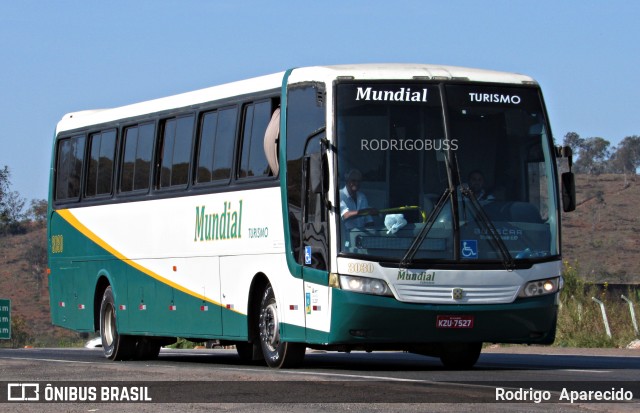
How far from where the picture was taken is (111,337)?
81.1 feet

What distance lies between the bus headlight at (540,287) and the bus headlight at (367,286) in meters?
1.64

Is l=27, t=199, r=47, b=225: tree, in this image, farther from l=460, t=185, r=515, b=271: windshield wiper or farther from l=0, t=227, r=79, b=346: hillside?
l=460, t=185, r=515, b=271: windshield wiper

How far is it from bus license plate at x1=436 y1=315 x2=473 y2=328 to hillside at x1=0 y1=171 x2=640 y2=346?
157ft

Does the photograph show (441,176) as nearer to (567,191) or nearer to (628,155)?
(567,191)

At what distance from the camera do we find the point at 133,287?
2364 cm

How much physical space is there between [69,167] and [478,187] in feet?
35.8

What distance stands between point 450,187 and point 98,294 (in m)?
9.43

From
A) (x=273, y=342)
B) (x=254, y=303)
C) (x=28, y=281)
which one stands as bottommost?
(x=273, y=342)

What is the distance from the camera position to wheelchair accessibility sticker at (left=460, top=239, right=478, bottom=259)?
17.2 meters

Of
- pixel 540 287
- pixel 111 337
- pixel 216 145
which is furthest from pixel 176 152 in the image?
pixel 540 287

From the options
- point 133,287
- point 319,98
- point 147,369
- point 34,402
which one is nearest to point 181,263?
point 133,287

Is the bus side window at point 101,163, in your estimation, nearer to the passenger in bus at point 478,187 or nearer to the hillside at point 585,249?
the passenger in bus at point 478,187

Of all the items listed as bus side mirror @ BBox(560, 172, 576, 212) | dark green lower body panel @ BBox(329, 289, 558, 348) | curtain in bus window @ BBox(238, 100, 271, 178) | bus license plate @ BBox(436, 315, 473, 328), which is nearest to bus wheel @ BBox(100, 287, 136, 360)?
curtain in bus window @ BBox(238, 100, 271, 178)

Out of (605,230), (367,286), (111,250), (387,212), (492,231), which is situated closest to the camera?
(367,286)
